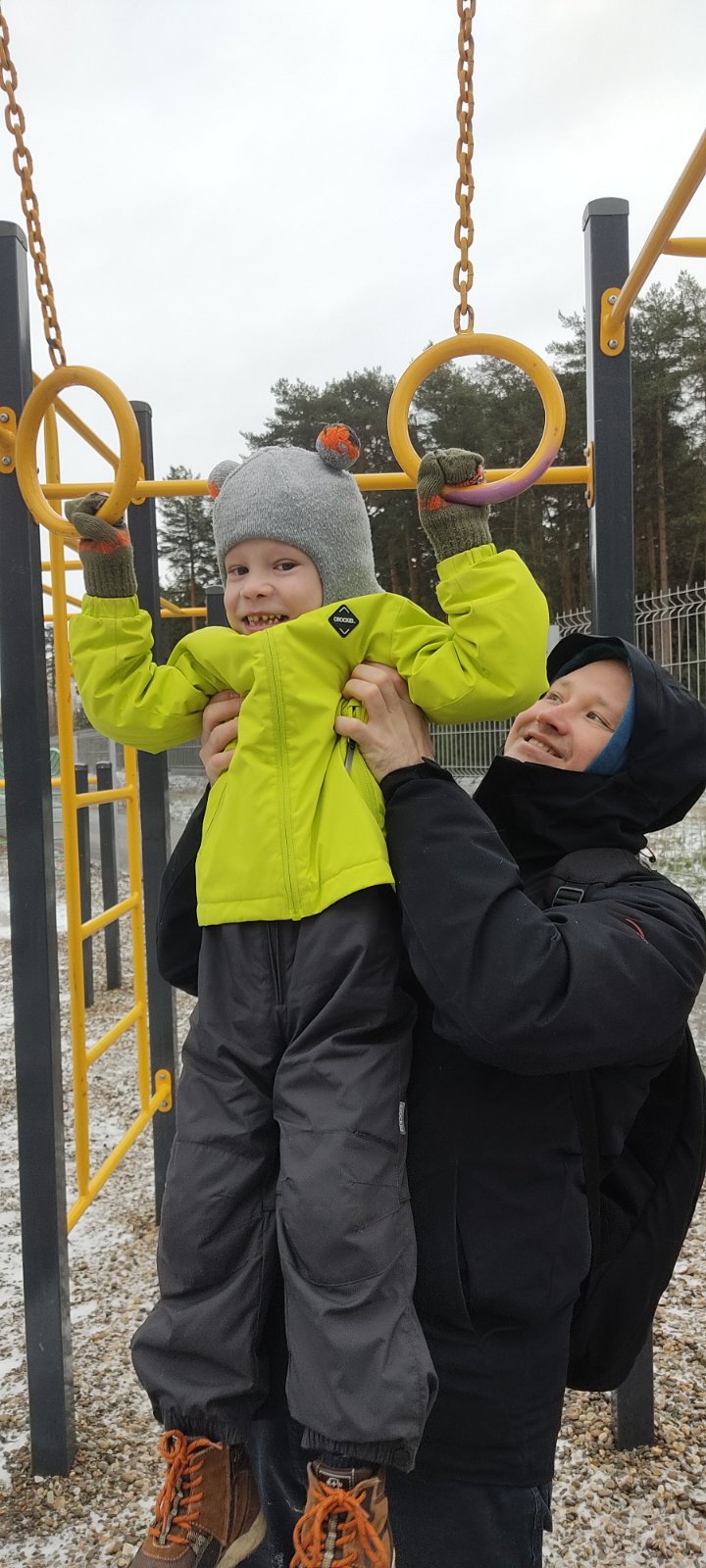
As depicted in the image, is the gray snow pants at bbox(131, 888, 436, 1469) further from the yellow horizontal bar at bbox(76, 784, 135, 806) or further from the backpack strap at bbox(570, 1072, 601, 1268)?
the yellow horizontal bar at bbox(76, 784, 135, 806)

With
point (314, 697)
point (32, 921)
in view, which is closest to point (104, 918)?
point (32, 921)

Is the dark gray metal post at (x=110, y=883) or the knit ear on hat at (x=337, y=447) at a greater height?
the knit ear on hat at (x=337, y=447)

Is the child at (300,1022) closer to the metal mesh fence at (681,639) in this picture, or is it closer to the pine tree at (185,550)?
the metal mesh fence at (681,639)

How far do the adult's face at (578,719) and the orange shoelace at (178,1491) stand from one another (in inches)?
37.0

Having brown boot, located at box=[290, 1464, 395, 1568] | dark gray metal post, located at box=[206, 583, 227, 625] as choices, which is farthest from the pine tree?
brown boot, located at box=[290, 1464, 395, 1568]

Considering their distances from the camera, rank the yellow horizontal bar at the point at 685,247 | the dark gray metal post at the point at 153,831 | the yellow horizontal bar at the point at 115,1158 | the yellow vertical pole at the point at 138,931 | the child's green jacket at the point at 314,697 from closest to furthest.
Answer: the child's green jacket at the point at 314,697 < the yellow horizontal bar at the point at 685,247 < the yellow horizontal bar at the point at 115,1158 < the dark gray metal post at the point at 153,831 < the yellow vertical pole at the point at 138,931

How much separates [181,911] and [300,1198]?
17.8 inches

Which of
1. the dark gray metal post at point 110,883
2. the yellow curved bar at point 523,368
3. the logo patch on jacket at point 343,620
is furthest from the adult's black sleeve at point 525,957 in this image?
the dark gray metal post at point 110,883

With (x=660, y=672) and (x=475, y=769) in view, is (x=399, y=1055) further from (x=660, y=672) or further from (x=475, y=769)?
(x=475, y=769)

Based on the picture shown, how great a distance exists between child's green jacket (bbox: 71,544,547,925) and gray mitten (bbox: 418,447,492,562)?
2 centimetres

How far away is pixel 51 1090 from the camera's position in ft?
7.18

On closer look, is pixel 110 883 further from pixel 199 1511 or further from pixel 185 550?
pixel 185 550

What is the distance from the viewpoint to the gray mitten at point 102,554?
57.6 inches

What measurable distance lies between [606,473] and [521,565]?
967 mm
